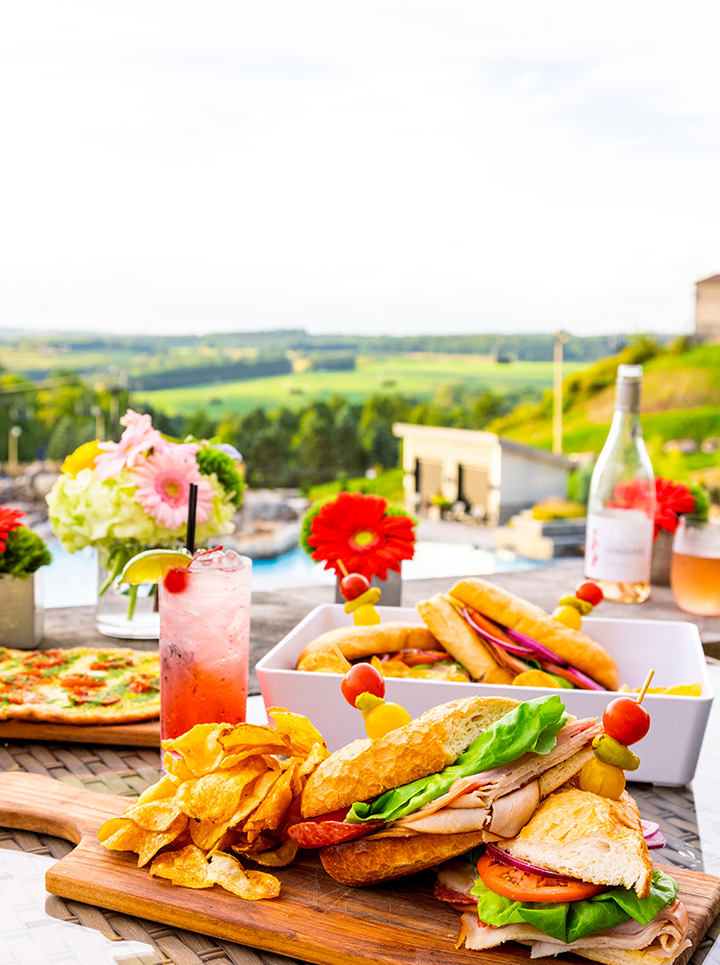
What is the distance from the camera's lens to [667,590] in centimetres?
178

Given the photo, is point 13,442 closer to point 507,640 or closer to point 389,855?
point 507,640

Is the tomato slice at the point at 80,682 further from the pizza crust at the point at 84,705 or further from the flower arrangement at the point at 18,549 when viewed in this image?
the flower arrangement at the point at 18,549

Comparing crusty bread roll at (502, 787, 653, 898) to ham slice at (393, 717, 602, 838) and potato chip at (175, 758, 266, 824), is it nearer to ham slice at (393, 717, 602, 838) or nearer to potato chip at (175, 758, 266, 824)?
ham slice at (393, 717, 602, 838)

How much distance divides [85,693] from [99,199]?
1073 centimetres

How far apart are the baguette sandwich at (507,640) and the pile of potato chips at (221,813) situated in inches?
10.7

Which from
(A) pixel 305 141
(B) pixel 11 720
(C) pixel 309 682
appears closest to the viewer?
(C) pixel 309 682

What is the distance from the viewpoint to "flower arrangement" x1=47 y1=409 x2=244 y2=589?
124 centimetres

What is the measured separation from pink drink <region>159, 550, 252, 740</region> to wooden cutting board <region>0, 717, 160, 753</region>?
0.36 ft

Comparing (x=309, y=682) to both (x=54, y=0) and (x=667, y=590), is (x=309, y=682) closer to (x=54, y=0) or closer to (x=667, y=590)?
(x=667, y=590)

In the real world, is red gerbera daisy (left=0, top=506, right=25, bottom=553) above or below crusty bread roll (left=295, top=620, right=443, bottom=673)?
above

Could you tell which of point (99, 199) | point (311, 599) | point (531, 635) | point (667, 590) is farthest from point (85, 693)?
point (99, 199)

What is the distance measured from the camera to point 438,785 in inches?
24.5

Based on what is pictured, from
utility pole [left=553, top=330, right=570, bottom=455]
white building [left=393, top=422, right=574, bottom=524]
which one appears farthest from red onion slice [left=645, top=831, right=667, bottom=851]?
utility pole [left=553, top=330, right=570, bottom=455]

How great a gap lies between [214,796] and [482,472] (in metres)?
8.45
